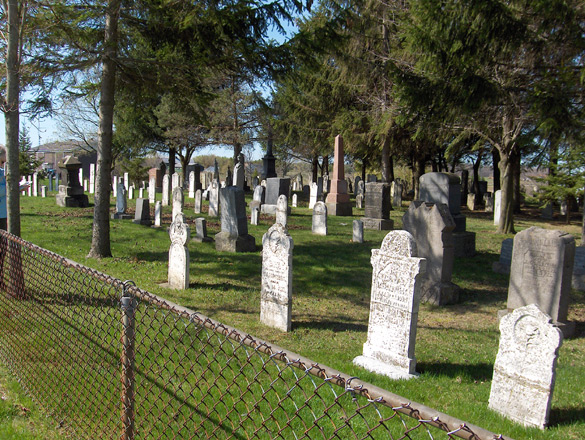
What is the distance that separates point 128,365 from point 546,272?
6.41 meters

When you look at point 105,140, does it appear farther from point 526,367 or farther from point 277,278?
point 526,367

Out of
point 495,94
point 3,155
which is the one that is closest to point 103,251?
point 3,155

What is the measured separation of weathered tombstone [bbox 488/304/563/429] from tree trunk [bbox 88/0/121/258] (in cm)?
833

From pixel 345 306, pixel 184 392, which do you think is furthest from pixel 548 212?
pixel 184 392

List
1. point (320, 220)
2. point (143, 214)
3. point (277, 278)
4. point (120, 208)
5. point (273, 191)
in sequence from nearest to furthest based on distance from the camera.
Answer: point (277, 278) < point (143, 214) < point (320, 220) < point (120, 208) < point (273, 191)

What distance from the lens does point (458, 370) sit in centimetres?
560

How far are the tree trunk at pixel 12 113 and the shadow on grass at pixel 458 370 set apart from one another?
6.21 meters

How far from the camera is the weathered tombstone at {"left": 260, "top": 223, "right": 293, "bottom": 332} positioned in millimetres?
6785

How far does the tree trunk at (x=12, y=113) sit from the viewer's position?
669 cm

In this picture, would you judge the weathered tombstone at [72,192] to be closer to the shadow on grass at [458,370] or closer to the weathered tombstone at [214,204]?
the weathered tombstone at [214,204]

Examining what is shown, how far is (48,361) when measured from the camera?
191 inches

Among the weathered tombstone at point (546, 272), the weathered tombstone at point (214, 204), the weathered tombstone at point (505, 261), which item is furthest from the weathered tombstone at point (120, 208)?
the weathered tombstone at point (546, 272)

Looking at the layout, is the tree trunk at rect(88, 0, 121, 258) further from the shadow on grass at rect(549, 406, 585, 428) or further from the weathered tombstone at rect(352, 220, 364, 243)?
the shadow on grass at rect(549, 406, 585, 428)

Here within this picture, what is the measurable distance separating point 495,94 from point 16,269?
10207mm
